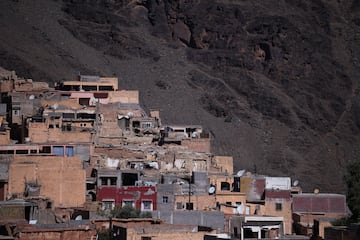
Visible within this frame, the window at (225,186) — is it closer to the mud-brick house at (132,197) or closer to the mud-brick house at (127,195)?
the mud-brick house at (127,195)

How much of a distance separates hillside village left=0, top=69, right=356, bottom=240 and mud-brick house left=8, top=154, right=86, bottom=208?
37 millimetres

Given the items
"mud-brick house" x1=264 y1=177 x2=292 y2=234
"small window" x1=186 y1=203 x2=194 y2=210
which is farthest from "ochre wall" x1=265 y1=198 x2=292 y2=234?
"small window" x1=186 y1=203 x2=194 y2=210

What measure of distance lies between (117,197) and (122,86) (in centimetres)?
5528

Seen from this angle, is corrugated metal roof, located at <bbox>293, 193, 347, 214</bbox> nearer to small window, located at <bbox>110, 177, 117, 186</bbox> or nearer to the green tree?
small window, located at <bbox>110, 177, 117, 186</bbox>

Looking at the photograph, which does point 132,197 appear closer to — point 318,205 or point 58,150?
point 58,150

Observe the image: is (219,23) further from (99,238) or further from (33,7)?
(99,238)

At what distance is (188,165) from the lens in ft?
159

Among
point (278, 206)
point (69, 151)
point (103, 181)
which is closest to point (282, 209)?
point (278, 206)

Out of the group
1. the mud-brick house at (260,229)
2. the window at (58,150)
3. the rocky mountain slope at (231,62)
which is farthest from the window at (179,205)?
the rocky mountain slope at (231,62)

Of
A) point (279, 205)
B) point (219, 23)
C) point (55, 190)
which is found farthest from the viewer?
point (219, 23)

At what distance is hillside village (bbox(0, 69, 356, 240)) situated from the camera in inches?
1312

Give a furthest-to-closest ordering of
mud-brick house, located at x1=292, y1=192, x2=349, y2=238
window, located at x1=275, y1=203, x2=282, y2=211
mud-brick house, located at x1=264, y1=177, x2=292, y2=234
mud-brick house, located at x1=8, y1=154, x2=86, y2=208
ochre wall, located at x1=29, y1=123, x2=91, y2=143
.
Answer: ochre wall, located at x1=29, y1=123, x2=91, y2=143 < mud-brick house, located at x1=292, y1=192, x2=349, y2=238 < window, located at x1=275, y1=203, x2=282, y2=211 < mud-brick house, located at x1=264, y1=177, x2=292, y2=234 < mud-brick house, located at x1=8, y1=154, x2=86, y2=208

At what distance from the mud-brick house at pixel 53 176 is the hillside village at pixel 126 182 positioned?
37 millimetres

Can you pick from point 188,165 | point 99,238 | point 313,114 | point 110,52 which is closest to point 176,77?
point 110,52
